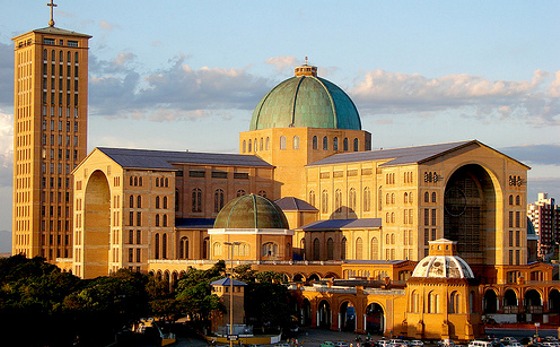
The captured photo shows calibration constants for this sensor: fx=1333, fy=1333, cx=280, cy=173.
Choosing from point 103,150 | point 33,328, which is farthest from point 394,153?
point 33,328

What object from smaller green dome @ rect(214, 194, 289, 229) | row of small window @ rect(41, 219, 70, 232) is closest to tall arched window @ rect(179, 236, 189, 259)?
smaller green dome @ rect(214, 194, 289, 229)

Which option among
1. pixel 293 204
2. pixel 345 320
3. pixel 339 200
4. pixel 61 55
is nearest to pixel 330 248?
pixel 339 200

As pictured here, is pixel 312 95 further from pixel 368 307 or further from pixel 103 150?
pixel 368 307

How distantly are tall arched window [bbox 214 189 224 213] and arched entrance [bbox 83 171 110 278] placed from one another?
14203 mm

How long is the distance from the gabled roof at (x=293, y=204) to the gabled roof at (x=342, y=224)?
2757 millimetres

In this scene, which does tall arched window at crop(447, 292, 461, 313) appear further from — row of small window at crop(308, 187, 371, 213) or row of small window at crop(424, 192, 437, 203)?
row of small window at crop(308, 187, 371, 213)

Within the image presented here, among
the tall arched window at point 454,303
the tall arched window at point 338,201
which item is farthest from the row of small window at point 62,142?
the tall arched window at point 454,303

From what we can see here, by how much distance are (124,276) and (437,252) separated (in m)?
36.4

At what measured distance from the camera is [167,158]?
17612 cm

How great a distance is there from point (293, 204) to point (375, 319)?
34.0 metres

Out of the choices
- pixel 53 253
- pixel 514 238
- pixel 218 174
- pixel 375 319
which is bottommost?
pixel 375 319

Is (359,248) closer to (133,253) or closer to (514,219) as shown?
(514,219)

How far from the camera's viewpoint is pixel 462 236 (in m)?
164

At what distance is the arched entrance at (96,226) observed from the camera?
176m
